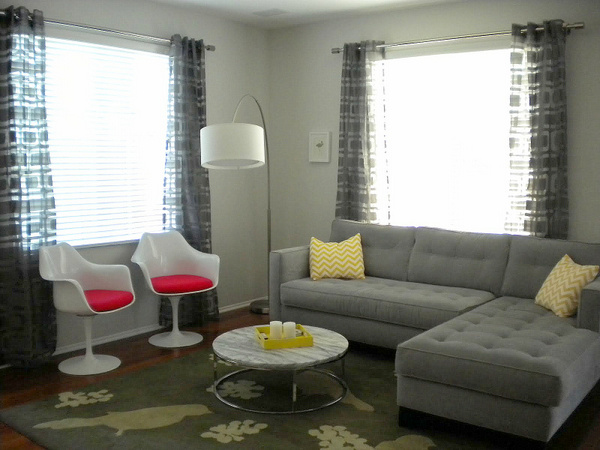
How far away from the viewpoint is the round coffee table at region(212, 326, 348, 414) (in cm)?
357

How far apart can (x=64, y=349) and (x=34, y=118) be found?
1.71 meters

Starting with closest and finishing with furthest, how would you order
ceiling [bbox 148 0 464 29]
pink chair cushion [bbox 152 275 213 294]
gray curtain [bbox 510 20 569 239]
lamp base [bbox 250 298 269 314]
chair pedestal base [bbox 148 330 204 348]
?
1. gray curtain [bbox 510 20 569 239]
2. pink chair cushion [bbox 152 275 213 294]
3. chair pedestal base [bbox 148 330 204 348]
4. ceiling [bbox 148 0 464 29]
5. lamp base [bbox 250 298 269 314]

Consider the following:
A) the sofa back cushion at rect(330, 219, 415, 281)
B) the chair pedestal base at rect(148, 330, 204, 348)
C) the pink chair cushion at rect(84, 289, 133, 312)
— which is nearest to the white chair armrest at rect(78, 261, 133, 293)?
the pink chair cushion at rect(84, 289, 133, 312)

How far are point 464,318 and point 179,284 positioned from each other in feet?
7.18

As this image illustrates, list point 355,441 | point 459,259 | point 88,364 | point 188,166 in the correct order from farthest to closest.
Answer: point 188,166, point 459,259, point 88,364, point 355,441

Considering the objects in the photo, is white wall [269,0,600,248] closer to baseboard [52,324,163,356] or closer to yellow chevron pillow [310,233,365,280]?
yellow chevron pillow [310,233,365,280]

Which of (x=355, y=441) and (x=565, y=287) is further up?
(x=565, y=287)

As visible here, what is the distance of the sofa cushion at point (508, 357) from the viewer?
309 cm

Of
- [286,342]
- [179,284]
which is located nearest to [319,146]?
[179,284]

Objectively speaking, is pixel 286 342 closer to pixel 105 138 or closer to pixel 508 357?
pixel 508 357

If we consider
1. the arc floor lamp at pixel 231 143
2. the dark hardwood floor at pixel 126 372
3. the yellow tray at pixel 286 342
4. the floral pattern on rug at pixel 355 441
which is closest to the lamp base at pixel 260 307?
the dark hardwood floor at pixel 126 372

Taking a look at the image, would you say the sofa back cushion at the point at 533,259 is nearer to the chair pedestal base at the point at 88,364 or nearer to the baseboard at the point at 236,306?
the baseboard at the point at 236,306

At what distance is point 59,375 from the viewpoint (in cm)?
439

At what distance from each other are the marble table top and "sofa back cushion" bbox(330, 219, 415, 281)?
4.40ft
